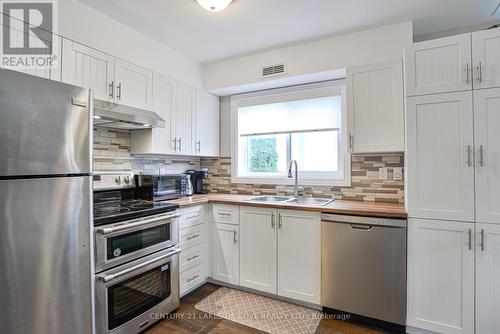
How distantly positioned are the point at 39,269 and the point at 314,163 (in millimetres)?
2601

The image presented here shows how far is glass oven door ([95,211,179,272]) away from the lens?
5.79 ft

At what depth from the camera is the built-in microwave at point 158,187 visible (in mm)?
2641

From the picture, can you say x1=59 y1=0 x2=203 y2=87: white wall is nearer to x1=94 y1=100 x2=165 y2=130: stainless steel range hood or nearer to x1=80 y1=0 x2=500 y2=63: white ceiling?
x1=80 y1=0 x2=500 y2=63: white ceiling

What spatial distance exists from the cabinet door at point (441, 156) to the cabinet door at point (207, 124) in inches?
87.5

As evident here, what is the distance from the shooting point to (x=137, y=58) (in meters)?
2.54

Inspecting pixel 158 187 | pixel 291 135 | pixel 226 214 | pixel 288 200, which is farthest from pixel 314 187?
pixel 158 187

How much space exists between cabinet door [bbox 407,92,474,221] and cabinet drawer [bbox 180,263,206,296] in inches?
79.9

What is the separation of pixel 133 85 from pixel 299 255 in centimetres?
220

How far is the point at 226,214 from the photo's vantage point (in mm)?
2799

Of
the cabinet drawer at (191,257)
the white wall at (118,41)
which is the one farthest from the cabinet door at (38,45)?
the cabinet drawer at (191,257)

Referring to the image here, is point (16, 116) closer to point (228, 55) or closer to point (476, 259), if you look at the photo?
point (228, 55)

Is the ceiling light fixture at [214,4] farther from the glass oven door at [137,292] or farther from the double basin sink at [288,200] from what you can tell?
the glass oven door at [137,292]

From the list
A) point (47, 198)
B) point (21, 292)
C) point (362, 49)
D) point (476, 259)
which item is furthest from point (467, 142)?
point (21, 292)

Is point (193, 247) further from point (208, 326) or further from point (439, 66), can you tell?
point (439, 66)
